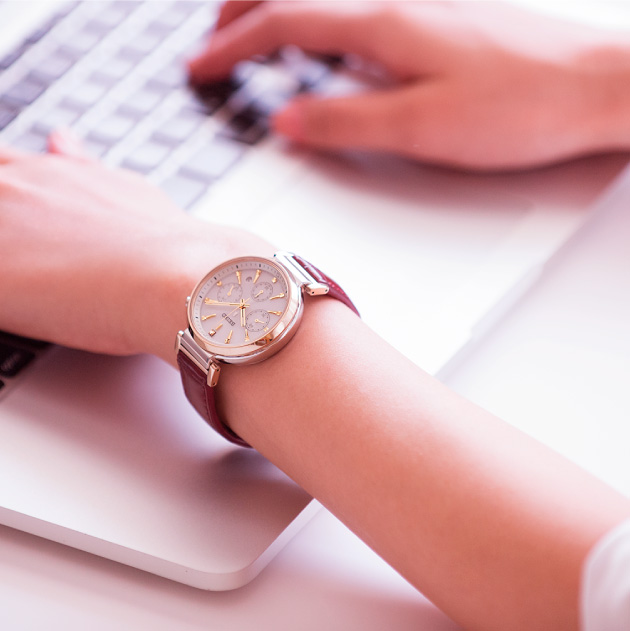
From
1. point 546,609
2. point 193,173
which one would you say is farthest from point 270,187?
point 546,609

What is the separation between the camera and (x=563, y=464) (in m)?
0.45

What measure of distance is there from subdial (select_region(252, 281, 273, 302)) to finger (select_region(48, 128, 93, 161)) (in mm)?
267

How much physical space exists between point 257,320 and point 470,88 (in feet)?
1.22

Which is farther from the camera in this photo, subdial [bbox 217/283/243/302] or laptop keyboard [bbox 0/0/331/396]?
laptop keyboard [bbox 0/0/331/396]

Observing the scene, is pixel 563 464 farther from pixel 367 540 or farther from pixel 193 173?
pixel 193 173

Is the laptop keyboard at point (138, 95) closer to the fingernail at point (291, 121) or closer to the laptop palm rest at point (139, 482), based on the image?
the fingernail at point (291, 121)

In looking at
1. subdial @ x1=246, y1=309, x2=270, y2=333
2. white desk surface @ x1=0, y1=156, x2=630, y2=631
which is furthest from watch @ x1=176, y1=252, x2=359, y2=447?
white desk surface @ x1=0, y1=156, x2=630, y2=631

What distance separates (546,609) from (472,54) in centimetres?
55

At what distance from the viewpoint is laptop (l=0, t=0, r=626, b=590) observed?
0.52m

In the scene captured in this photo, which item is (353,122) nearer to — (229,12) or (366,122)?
(366,122)

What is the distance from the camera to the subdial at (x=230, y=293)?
0.55 m

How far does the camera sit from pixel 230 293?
0.55 meters

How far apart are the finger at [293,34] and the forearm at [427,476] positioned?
0.40 meters

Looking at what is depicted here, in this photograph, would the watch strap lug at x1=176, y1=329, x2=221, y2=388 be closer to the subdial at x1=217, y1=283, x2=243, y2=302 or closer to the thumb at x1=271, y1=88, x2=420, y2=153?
the subdial at x1=217, y1=283, x2=243, y2=302
